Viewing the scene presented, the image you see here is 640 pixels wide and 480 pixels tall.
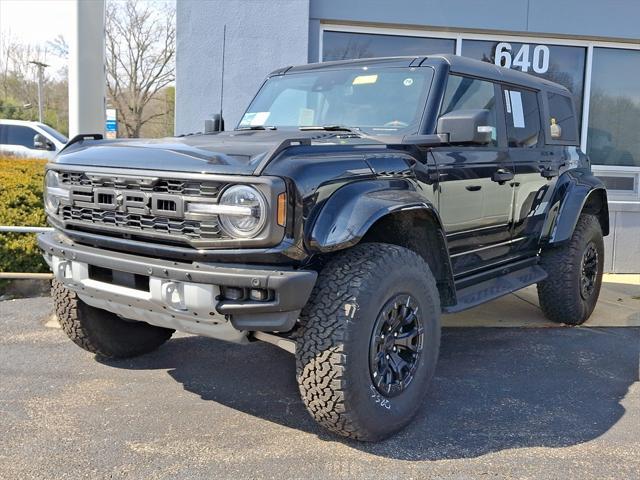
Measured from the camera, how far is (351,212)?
2.90m

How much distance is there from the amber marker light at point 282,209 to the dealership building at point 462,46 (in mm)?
5205

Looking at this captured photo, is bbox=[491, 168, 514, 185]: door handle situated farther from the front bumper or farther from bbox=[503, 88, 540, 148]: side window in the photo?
the front bumper

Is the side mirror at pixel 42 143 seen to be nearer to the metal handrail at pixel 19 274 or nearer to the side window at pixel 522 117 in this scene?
the metal handrail at pixel 19 274

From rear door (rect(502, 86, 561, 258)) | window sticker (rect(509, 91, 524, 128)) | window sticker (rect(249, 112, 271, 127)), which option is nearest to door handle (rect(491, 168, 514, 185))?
rear door (rect(502, 86, 561, 258))

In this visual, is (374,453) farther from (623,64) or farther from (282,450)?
(623,64)

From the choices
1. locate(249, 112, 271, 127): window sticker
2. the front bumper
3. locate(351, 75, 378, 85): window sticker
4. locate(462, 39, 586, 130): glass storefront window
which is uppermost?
locate(462, 39, 586, 130): glass storefront window

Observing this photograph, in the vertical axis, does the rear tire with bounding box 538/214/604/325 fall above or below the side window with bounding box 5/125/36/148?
below

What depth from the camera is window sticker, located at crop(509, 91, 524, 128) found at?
4.68 m

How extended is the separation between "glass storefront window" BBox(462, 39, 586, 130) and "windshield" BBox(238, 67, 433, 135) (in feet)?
15.2

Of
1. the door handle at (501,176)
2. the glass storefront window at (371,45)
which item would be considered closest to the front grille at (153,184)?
the door handle at (501,176)

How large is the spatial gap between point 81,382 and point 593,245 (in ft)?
13.3

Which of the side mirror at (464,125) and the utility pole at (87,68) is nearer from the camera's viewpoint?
the side mirror at (464,125)

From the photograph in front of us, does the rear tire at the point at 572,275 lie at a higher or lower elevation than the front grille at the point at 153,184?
lower

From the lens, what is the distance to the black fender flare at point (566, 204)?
491 centimetres
